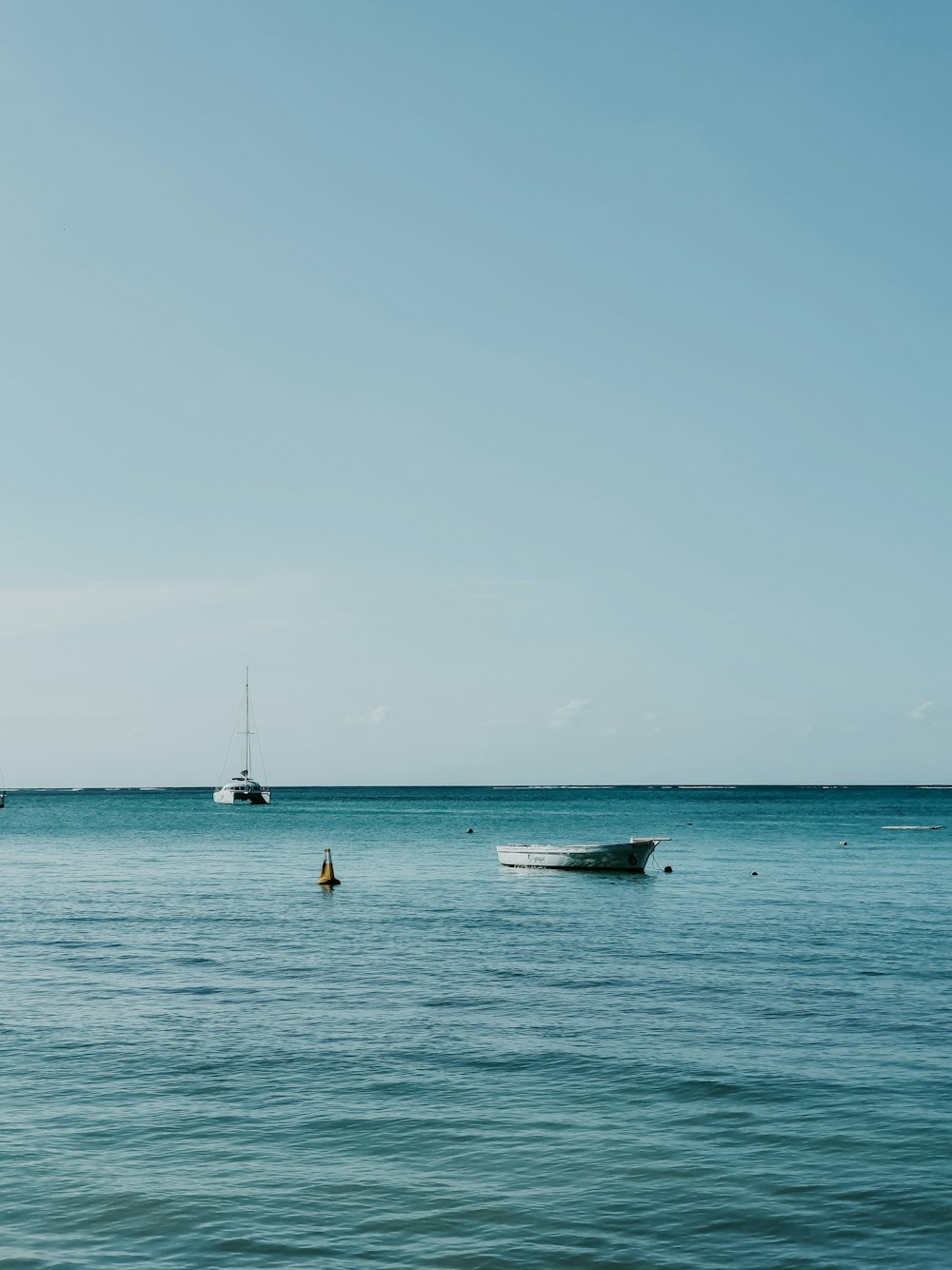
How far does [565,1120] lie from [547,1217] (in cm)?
405

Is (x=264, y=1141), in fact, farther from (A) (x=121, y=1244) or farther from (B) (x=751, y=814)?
(B) (x=751, y=814)

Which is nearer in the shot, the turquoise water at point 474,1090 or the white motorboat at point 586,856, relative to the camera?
the turquoise water at point 474,1090

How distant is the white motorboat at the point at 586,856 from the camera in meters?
71.4

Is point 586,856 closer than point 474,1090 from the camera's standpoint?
No

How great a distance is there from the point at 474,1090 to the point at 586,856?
52596 millimetres

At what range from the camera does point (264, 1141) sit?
18.0m

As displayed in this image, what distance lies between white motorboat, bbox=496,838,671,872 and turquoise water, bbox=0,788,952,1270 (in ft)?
75.4

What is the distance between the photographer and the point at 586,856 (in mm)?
72562

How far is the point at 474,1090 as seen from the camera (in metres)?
20.7

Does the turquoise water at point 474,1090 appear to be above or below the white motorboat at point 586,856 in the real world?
above

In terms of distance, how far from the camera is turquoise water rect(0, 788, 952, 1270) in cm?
1454

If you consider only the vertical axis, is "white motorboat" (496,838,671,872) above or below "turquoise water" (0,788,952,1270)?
below

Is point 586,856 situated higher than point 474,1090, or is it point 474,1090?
point 474,1090

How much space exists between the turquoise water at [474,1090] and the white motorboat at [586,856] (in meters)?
23.0
